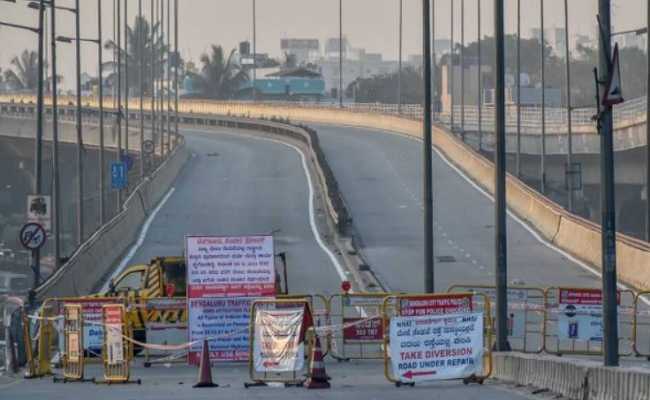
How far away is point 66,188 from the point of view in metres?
143

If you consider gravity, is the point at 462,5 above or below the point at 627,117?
above

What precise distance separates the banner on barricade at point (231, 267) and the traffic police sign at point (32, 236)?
10513mm

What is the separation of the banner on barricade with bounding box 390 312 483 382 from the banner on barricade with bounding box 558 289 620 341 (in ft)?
21.9

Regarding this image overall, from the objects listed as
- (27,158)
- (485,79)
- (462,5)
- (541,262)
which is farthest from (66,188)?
(541,262)

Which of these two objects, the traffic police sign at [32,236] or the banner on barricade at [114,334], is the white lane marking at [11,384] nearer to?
the banner on barricade at [114,334]

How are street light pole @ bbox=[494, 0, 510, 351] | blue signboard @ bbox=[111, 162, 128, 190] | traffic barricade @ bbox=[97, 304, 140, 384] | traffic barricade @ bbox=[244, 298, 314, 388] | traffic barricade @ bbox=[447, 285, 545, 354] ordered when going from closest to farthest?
traffic barricade @ bbox=[244, 298, 314, 388], traffic barricade @ bbox=[97, 304, 140, 384], street light pole @ bbox=[494, 0, 510, 351], traffic barricade @ bbox=[447, 285, 545, 354], blue signboard @ bbox=[111, 162, 128, 190]

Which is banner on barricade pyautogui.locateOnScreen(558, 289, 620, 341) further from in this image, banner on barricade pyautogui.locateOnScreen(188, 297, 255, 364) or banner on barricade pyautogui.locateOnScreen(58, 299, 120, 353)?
banner on barricade pyautogui.locateOnScreen(58, 299, 120, 353)

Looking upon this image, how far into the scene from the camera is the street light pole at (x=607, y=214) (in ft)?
62.4

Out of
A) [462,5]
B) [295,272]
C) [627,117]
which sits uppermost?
[462,5]

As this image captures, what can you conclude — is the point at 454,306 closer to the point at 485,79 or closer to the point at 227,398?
the point at 227,398

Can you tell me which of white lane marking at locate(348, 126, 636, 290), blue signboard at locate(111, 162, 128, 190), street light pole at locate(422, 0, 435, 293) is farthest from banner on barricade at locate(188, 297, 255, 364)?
blue signboard at locate(111, 162, 128, 190)

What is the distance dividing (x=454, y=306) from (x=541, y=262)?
89.2 feet

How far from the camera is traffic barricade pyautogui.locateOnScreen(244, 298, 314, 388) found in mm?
24406

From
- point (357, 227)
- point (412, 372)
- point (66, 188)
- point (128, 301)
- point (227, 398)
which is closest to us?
point (227, 398)
